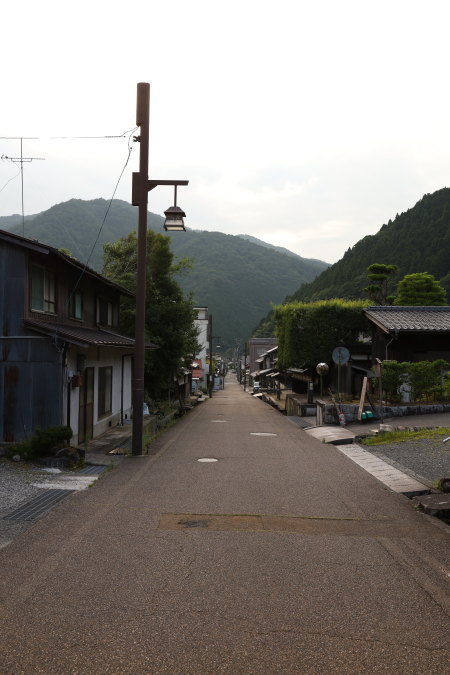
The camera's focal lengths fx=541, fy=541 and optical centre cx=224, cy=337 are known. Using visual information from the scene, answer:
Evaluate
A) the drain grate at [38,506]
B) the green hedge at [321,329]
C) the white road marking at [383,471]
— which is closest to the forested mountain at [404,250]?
the green hedge at [321,329]

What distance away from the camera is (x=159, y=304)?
31000 mm

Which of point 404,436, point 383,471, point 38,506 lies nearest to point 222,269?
point 404,436

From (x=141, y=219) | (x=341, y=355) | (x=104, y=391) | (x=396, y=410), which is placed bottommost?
(x=396, y=410)

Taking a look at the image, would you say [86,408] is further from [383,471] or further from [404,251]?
[404,251]

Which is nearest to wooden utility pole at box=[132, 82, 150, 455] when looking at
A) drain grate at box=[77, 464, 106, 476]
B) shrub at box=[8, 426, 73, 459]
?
drain grate at box=[77, 464, 106, 476]

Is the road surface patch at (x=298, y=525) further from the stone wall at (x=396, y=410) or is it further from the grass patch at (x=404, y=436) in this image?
the stone wall at (x=396, y=410)

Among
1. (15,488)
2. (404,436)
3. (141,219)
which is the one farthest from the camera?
(404,436)

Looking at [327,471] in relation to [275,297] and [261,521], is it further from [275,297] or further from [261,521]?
[275,297]

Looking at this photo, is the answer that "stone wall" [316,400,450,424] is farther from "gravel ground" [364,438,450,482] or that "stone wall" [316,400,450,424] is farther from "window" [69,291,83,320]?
"window" [69,291,83,320]

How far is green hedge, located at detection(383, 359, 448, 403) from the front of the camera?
2072 centimetres

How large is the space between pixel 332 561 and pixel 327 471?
5874mm

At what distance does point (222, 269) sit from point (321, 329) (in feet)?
463

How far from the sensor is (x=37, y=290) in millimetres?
13992

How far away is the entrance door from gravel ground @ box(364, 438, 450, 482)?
26.4ft
